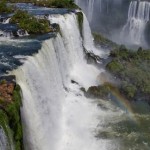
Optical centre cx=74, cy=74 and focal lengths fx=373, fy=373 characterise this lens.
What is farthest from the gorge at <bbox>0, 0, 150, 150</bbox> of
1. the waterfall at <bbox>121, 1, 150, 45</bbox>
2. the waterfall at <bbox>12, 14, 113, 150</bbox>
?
the waterfall at <bbox>121, 1, 150, 45</bbox>

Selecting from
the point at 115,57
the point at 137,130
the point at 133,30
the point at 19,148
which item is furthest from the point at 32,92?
the point at 133,30

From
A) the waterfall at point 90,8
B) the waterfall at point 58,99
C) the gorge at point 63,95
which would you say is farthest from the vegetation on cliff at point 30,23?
the waterfall at point 90,8

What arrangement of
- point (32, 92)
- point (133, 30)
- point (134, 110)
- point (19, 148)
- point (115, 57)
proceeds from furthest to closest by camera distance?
1. point (133, 30)
2. point (115, 57)
3. point (134, 110)
4. point (32, 92)
5. point (19, 148)

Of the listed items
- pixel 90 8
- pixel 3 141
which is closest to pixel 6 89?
pixel 3 141

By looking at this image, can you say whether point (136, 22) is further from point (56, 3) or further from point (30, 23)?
point (30, 23)

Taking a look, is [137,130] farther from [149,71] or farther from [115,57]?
[115,57]

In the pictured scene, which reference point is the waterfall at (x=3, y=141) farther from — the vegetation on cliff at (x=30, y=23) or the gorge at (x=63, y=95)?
the vegetation on cliff at (x=30, y=23)
